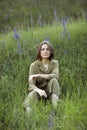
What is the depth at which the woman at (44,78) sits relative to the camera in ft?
16.7

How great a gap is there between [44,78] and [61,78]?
0.68 metres

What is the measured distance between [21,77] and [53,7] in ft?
30.0

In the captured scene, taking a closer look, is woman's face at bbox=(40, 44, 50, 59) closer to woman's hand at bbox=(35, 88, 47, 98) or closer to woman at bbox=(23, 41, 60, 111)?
woman at bbox=(23, 41, 60, 111)

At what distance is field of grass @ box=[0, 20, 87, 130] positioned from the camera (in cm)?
462

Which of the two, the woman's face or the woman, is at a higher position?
the woman's face

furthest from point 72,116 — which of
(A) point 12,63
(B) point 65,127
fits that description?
(A) point 12,63

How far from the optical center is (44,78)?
543 cm

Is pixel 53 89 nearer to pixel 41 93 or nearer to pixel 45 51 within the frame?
pixel 41 93

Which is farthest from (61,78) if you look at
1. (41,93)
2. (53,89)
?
(41,93)

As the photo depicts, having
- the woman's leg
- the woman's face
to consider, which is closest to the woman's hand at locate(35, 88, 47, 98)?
the woman's leg

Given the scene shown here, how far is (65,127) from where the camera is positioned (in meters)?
4.31

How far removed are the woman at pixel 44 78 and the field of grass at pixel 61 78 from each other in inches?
5.2

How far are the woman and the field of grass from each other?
0.43 ft

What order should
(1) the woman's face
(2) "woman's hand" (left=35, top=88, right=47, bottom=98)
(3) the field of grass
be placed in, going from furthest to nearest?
(1) the woman's face, (2) "woman's hand" (left=35, top=88, right=47, bottom=98), (3) the field of grass
